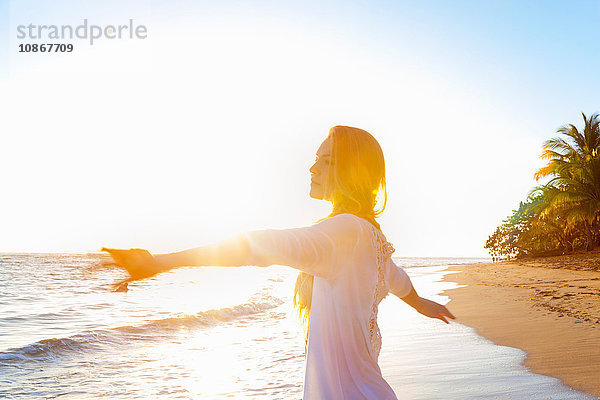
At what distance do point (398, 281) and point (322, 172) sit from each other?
29.6 inches

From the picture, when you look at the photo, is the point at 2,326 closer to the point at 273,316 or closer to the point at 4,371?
the point at 4,371

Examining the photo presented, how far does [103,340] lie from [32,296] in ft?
36.8

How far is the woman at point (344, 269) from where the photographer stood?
4.88 ft

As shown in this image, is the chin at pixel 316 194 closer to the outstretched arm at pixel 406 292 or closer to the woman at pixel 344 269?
the woman at pixel 344 269

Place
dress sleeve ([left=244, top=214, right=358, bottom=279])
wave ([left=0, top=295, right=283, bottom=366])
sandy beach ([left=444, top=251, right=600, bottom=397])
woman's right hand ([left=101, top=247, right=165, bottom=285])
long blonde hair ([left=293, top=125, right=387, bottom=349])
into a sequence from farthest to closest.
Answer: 1. wave ([left=0, top=295, right=283, bottom=366])
2. sandy beach ([left=444, top=251, right=600, bottom=397])
3. long blonde hair ([left=293, top=125, right=387, bottom=349])
4. dress sleeve ([left=244, top=214, right=358, bottom=279])
5. woman's right hand ([left=101, top=247, right=165, bottom=285])

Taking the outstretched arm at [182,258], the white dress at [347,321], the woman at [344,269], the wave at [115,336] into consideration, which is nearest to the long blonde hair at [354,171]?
the woman at [344,269]

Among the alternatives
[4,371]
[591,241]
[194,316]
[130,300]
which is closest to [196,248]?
[4,371]

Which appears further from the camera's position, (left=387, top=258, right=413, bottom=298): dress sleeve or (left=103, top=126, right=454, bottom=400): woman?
(left=387, top=258, right=413, bottom=298): dress sleeve

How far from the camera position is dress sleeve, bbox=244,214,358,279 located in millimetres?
1270

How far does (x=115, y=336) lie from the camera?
385 inches

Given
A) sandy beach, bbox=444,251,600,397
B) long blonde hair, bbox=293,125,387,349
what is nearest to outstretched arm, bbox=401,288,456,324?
long blonde hair, bbox=293,125,387,349

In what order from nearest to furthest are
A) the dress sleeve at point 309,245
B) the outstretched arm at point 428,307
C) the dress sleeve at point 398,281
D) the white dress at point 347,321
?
the dress sleeve at point 309,245 → the white dress at point 347,321 → the dress sleeve at point 398,281 → the outstretched arm at point 428,307

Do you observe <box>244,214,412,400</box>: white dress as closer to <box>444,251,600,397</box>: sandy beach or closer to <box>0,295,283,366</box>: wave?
<box>444,251,600,397</box>: sandy beach

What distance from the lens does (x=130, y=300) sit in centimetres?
1691
